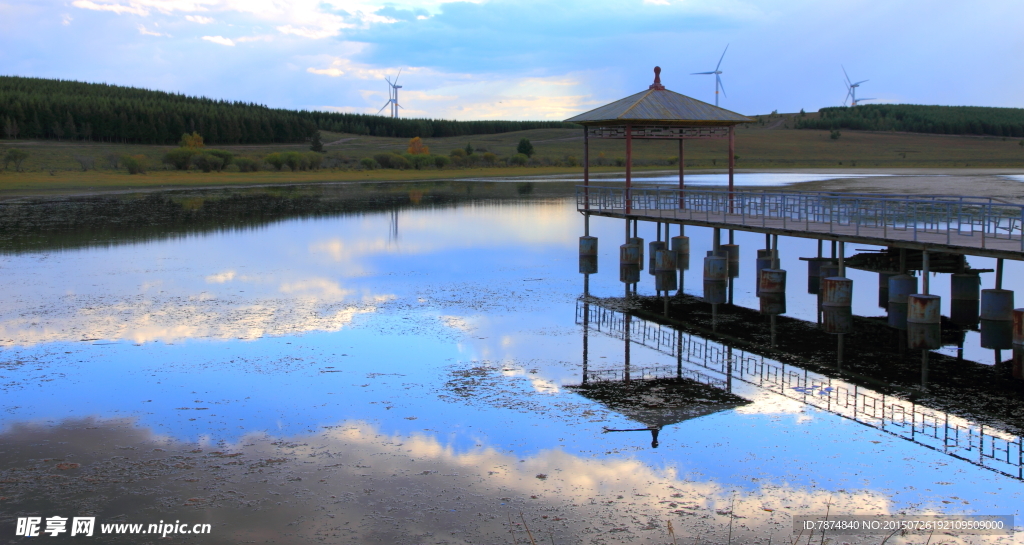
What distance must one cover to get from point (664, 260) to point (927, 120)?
13926cm

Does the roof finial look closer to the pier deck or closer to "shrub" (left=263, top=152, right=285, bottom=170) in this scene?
the pier deck

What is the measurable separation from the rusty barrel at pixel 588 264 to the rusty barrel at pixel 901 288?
28.1 ft

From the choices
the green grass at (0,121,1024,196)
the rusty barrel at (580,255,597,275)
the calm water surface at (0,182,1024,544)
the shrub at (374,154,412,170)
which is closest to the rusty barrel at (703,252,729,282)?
the calm water surface at (0,182,1024,544)

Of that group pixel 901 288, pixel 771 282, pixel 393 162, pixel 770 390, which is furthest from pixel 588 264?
pixel 393 162

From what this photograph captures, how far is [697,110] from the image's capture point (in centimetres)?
2517

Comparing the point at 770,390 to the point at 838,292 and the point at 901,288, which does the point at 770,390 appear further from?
the point at 901,288

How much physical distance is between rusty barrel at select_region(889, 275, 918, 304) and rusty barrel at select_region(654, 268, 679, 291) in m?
5.44

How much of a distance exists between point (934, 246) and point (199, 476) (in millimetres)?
12593

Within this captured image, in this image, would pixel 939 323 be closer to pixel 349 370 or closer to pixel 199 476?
pixel 349 370

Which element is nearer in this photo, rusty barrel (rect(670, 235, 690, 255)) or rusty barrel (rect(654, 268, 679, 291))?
rusty barrel (rect(654, 268, 679, 291))

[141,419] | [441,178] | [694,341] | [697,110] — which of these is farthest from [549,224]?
[441,178]

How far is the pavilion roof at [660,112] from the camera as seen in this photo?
24.4 metres

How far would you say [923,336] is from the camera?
1577cm

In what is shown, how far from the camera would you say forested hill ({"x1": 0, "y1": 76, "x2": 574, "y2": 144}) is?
360 ft
